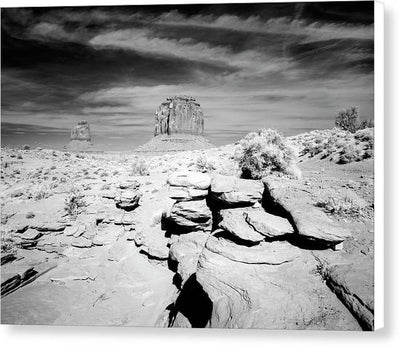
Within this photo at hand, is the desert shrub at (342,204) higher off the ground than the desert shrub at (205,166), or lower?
lower

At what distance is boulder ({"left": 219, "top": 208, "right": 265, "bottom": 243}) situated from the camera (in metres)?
3.34

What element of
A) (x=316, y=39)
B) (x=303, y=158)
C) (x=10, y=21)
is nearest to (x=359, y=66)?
(x=316, y=39)

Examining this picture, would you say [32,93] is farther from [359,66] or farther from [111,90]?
[359,66]

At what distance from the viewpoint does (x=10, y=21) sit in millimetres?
3930

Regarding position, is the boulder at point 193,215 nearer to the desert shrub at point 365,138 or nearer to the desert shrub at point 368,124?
the desert shrub at point 368,124

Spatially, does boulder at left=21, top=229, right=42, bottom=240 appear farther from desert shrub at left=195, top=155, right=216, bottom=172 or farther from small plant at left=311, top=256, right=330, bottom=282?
small plant at left=311, top=256, right=330, bottom=282

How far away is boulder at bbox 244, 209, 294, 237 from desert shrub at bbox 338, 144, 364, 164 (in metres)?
2.21

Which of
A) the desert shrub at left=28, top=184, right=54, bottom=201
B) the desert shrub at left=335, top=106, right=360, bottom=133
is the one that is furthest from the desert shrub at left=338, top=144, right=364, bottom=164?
the desert shrub at left=28, top=184, right=54, bottom=201

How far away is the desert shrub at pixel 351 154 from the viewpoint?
4559 mm

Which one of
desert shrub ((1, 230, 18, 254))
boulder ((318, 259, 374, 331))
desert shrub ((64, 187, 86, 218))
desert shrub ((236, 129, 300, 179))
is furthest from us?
desert shrub ((64, 187, 86, 218))

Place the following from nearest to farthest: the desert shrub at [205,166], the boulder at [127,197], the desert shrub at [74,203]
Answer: the desert shrub at [74,203] → the boulder at [127,197] → the desert shrub at [205,166]

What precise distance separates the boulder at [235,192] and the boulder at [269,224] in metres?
0.41

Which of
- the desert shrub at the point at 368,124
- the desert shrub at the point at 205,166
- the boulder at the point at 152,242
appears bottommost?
the boulder at the point at 152,242
